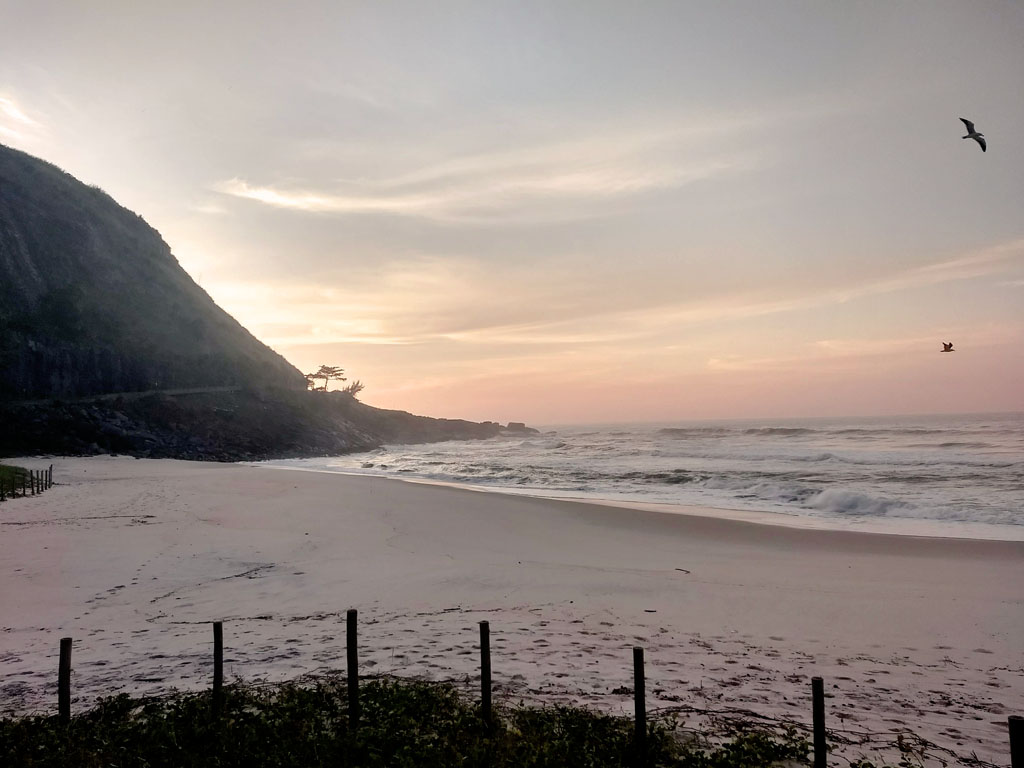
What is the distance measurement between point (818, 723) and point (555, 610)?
655 cm

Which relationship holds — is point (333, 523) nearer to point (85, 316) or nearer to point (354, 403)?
point (85, 316)

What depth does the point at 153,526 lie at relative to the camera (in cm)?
2027

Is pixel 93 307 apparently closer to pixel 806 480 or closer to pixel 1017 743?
pixel 806 480

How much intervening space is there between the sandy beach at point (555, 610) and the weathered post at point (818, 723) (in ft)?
3.63

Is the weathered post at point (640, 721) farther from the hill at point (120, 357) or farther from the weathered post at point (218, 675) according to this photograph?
the hill at point (120, 357)

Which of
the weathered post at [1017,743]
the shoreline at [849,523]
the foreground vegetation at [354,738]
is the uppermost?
the weathered post at [1017,743]

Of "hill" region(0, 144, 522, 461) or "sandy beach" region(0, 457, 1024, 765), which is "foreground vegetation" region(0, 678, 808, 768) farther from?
"hill" region(0, 144, 522, 461)

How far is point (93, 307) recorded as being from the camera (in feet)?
239

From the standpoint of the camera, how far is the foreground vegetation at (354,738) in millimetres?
6219

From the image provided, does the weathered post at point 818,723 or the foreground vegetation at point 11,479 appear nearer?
the weathered post at point 818,723

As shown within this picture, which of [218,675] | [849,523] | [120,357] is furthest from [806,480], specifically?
[120,357]

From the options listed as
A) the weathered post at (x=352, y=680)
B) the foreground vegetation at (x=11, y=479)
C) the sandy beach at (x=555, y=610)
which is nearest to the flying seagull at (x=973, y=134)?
the sandy beach at (x=555, y=610)

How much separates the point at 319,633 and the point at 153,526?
12.8 m

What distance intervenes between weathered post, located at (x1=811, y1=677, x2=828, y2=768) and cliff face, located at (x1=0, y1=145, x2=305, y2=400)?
72.4 metres
